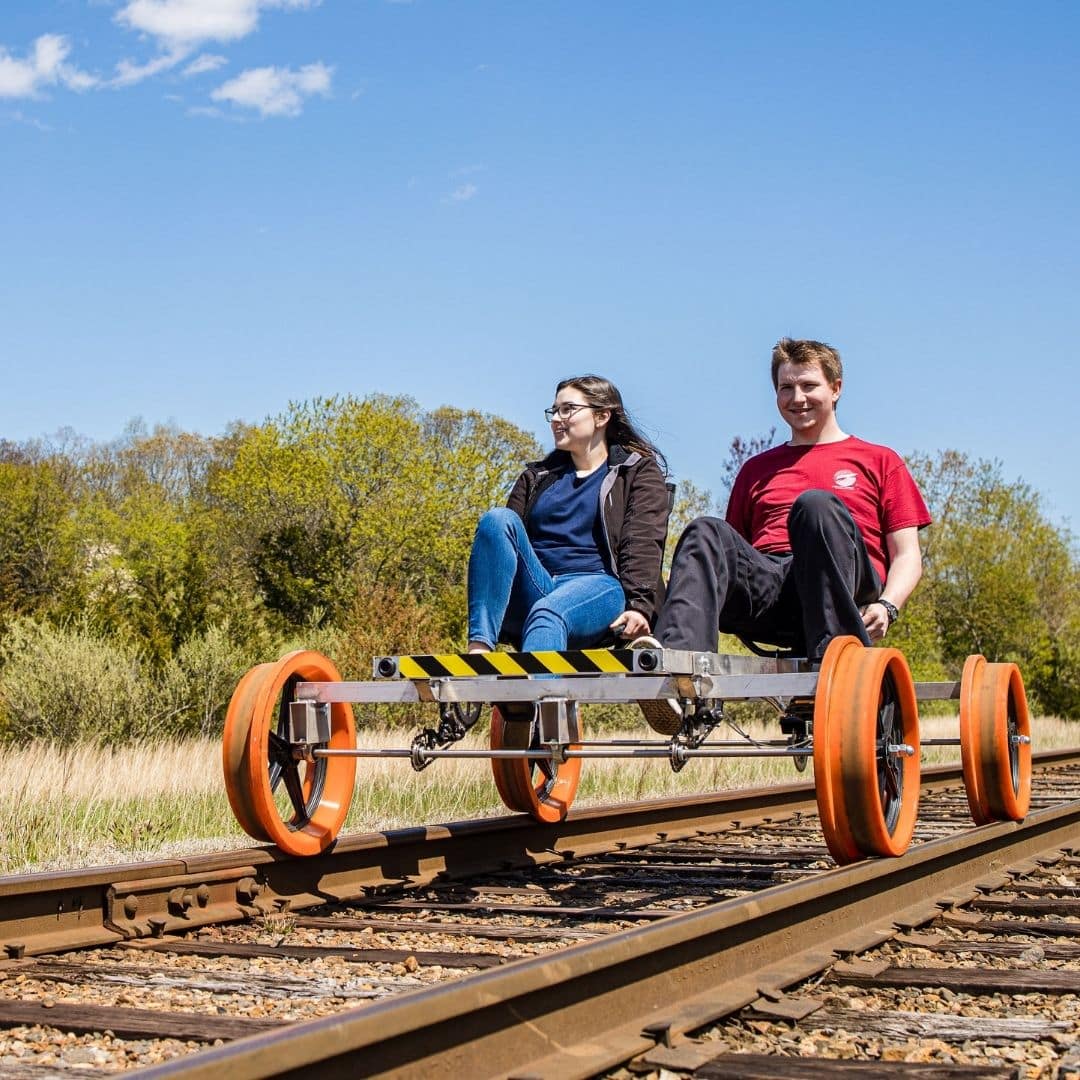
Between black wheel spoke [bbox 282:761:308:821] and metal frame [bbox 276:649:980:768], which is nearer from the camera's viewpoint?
metal frame [bbox 276:649:980:768]

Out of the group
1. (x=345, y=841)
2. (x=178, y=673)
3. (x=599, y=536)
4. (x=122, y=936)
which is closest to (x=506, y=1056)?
(x=122, y=936)

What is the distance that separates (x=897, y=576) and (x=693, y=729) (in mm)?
1306

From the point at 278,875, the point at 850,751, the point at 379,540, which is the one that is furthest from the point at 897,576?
the point at 379,540

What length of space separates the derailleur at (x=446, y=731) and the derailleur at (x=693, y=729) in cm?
82

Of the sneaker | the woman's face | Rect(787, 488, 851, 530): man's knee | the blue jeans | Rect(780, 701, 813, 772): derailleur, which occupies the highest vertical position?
the woman's face

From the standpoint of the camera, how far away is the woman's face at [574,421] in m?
6.06

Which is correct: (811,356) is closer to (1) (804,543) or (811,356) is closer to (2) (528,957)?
(1) (804,543)

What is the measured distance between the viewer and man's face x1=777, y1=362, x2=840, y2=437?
6.07 m

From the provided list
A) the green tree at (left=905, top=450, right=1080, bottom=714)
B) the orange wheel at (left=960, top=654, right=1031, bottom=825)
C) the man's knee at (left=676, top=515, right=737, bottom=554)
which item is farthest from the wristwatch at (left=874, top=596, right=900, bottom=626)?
the green tree at (left=905, top=450, right=1080, bottom=714)

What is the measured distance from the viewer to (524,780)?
639cm

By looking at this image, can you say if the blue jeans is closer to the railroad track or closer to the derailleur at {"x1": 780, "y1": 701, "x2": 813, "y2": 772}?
the derailleur at {"x1": 780, "y1": 701, "x2": 813, "y2": 772}

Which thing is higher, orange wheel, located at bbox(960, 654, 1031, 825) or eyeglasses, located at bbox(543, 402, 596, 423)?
eyeglasses, located at bbox(543, 402, 596, 423)

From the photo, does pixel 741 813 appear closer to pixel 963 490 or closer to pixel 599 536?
pixel 599 536

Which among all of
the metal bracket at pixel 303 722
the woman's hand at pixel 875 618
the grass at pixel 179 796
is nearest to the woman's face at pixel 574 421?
the woman's hand at pixel 875 618
